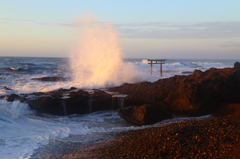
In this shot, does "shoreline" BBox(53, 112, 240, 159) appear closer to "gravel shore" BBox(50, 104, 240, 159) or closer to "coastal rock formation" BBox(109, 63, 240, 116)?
"gravel shore" BBox(50, 104, 240, 159)

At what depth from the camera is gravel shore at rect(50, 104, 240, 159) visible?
5012 mm

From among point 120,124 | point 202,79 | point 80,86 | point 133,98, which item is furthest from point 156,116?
point 80,86

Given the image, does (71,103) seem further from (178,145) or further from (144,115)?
(178,145)

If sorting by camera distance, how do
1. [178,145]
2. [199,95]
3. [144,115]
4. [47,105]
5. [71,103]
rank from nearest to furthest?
[178,145] → [144,115] → [199,95] → [47,105] → [71,103]

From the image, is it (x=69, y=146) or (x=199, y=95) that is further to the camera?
(x=199, y=95)

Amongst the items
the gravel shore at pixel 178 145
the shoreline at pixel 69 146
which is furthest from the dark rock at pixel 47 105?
the gravel shore at pixel 178 145

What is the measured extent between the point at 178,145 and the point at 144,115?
3.38m

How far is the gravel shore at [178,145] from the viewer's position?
5012mm

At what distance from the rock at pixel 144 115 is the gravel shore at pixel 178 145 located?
1830mm

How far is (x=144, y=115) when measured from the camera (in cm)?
873

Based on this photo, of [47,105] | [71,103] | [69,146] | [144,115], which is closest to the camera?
[69,146]

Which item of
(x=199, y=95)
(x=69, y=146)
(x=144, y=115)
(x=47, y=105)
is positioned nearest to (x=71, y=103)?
(x=47, y=105)

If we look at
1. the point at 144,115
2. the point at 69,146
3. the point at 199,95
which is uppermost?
the point at 199,95

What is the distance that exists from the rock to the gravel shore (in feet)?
6.00
